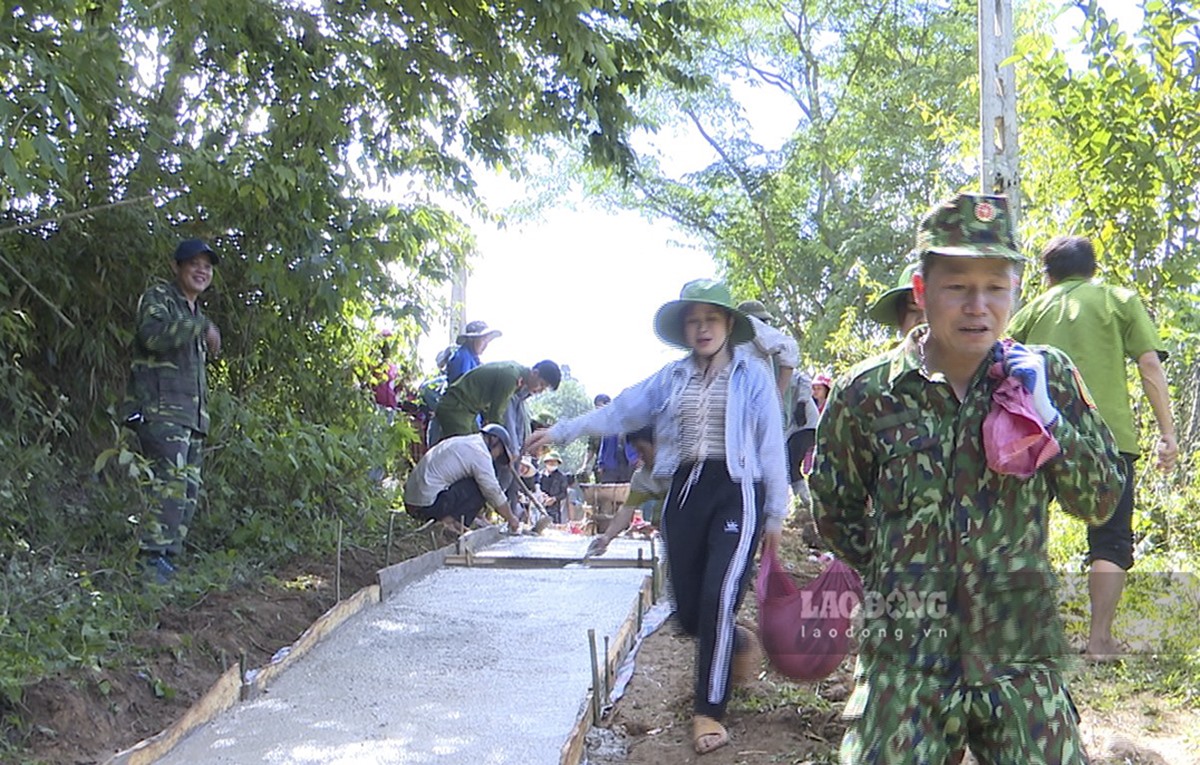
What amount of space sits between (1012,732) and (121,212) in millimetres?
6213

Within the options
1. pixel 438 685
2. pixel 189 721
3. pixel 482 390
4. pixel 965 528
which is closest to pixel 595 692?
pixel 438 685

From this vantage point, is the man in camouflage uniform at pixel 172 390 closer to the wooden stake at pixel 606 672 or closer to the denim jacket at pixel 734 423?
the wooden stake at pixel 606 672

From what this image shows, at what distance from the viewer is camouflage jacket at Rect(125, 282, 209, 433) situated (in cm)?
624

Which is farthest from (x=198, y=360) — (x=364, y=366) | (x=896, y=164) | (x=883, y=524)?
(x=896, y=164)

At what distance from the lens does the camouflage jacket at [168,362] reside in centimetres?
624

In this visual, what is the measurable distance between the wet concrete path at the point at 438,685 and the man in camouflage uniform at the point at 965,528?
1989 millimetres

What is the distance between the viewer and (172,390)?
6.39m

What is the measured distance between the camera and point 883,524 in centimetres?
237

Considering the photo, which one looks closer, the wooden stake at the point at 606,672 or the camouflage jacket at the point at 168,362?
the wooden stake at the point at 606,672

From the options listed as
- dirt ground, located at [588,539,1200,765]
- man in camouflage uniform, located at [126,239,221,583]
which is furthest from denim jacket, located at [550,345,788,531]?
man in camouflage uniform, located at [126,239,221,583]

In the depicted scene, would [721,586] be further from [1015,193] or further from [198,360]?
[1015,193]

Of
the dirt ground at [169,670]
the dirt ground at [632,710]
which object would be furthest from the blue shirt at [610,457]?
Result: the dirt ground at [632,710]

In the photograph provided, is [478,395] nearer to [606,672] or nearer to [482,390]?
[482,390]

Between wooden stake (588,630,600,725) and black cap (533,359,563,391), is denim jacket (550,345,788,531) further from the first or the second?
black cap (533,359,563,391)
